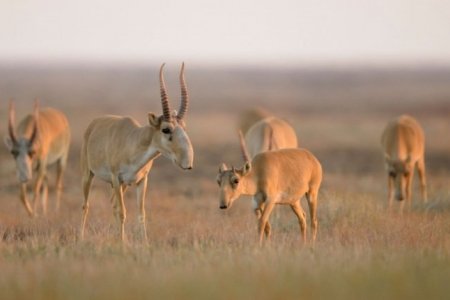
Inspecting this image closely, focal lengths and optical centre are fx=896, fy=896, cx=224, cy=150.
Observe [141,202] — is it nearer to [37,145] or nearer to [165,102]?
[165,102]

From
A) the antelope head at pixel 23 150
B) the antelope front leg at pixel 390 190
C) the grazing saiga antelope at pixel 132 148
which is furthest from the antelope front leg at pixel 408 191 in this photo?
the antelope head at pixel 23 150

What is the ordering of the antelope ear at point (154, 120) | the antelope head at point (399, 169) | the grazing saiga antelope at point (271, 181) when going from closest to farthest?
the grazing saiga antelope at point (271, 181) → the antelope ear at point (154, 120) → the antelope head at point (399, 169)

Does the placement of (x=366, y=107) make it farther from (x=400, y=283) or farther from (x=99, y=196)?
(x=400, y=283)

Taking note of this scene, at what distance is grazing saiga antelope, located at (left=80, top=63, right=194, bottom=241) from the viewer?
1162 cm

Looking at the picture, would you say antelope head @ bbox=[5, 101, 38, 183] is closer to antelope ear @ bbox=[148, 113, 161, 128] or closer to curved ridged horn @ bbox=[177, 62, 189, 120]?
antelope ear @ bbox=[148, 113, 161, 128]

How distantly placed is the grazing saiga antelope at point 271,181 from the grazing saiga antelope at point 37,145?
17.2ft

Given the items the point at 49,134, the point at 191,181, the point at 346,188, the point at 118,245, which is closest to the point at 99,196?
the point at 49,134

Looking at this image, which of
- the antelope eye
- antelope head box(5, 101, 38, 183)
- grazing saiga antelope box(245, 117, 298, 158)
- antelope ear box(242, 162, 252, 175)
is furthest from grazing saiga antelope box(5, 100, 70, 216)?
antelope ear box(242, 162, 252, 175)

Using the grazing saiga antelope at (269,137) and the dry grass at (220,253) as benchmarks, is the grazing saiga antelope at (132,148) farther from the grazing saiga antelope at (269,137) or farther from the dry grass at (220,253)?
the grazing saiga antelope at (269,137)

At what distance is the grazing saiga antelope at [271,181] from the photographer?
11469 mm

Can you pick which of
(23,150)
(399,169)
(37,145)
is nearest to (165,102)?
(23,150)

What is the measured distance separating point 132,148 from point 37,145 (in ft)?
18.5

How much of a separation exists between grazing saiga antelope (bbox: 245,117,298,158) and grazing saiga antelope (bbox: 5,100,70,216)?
406 centimetres

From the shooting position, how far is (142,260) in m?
10.4
